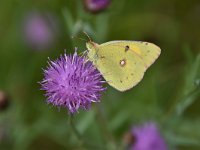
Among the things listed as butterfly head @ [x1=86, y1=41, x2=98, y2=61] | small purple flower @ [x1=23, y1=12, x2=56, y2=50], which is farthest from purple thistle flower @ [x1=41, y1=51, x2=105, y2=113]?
small purple flower @ [x1=23, y1=12, x2=56, y2=50]

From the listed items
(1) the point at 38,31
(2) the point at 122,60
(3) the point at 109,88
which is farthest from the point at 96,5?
(1) the point at 38,31

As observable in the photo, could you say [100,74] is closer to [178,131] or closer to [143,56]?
[143,56]

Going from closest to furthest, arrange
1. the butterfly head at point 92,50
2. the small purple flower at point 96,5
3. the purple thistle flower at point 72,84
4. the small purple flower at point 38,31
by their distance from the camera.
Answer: the purple thistle flower at point 72,84
the butterfly head at point 92,50
the small purple flower at point 96,5
the small purple flower at point 38,31

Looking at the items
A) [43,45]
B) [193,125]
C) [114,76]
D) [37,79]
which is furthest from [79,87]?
[43,45]

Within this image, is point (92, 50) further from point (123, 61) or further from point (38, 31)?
point (38, 31)

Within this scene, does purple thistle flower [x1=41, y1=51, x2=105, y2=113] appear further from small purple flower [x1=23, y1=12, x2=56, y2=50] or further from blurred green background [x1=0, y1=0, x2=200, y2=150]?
small purple flower [x1=23, y1=12, x2=56, y2=50]

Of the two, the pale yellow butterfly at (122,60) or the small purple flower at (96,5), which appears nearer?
the pale yellow butterfly at (122,60)

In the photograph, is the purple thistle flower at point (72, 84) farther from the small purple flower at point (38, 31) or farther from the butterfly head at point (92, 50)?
the small purple flower at point (38, 31)

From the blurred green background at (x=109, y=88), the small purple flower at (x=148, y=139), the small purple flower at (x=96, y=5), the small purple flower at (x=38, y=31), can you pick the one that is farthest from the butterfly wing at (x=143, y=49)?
the small purple flower at (x=38, y=31)
